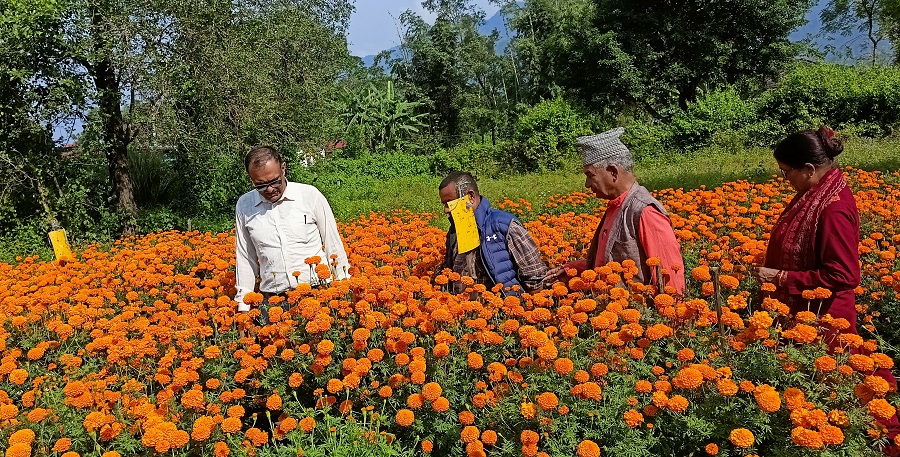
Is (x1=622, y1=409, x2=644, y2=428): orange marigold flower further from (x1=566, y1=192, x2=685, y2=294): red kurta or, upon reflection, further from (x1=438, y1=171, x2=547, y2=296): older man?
(x1=438, y1=171, x2=547, y2=296): older man

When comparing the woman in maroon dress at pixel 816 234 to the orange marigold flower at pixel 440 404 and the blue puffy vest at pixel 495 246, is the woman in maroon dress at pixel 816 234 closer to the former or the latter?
the blue puffy vest at pixel 495 246

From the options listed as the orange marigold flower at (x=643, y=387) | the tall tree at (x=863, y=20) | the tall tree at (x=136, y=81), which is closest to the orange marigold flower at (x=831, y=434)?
the orange marigold flower at (x=643, y=387)

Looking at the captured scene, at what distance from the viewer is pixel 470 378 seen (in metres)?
2.17

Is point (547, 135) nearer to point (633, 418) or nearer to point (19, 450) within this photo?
Answer: point (633, 418)

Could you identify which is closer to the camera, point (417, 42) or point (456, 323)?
point (456, 323)

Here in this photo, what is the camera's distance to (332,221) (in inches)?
128

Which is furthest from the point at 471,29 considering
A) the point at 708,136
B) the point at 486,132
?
the point at 708,136

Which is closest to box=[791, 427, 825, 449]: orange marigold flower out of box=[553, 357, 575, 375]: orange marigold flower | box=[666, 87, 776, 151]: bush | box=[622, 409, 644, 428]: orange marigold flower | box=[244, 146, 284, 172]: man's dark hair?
box=[622, 409, 644, 428]: orange marigold flower

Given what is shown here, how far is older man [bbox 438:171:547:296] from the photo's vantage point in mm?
2896

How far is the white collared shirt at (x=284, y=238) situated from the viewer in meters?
3.13

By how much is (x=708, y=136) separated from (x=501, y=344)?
16301mm

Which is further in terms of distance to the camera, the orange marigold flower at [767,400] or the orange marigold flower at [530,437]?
the orange marigold flower at [530,437]

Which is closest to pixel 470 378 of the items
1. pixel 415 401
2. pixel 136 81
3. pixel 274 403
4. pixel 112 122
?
pixel 415 401

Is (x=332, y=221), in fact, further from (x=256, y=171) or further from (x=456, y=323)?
(x=456, y=323)
